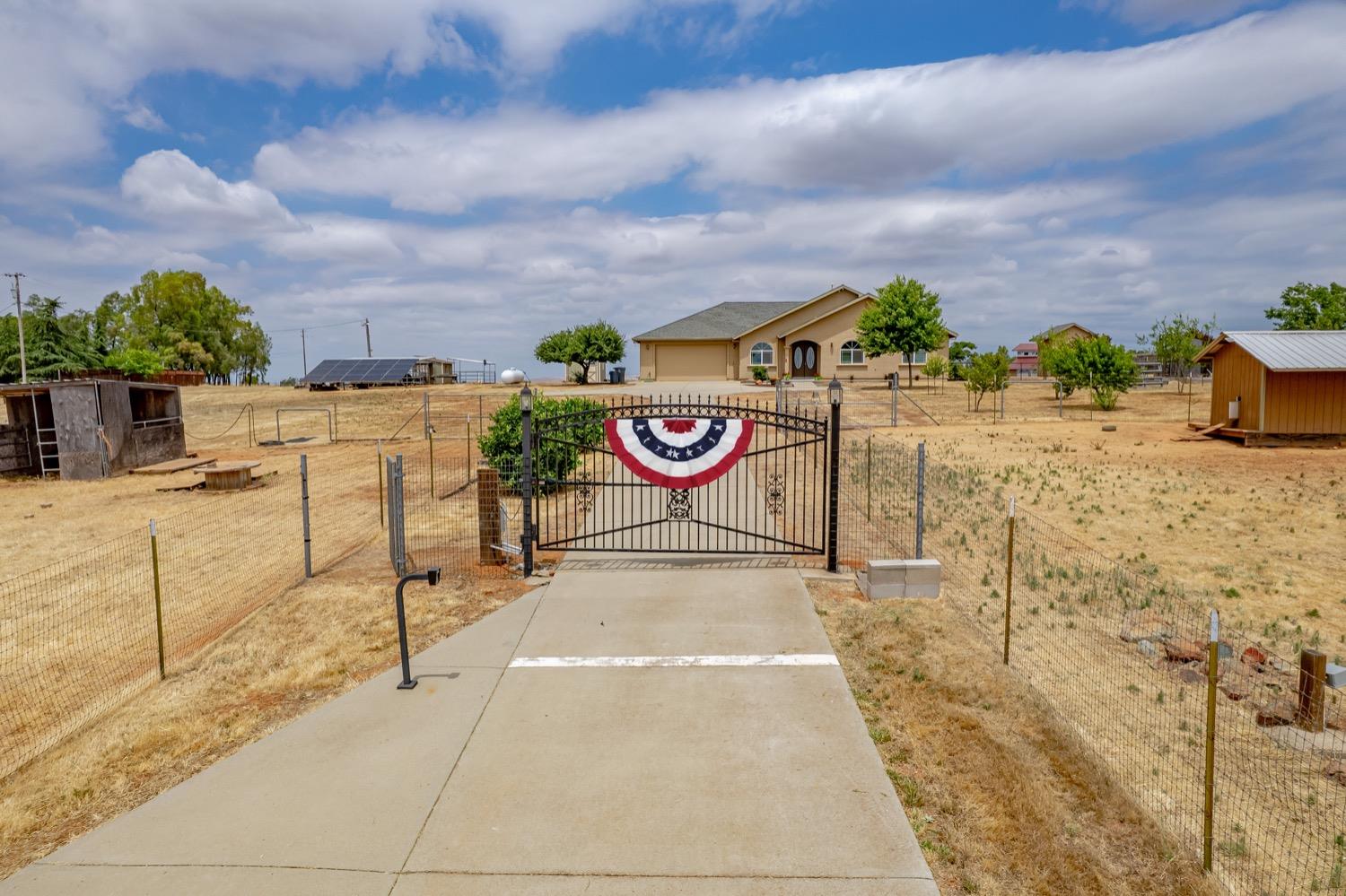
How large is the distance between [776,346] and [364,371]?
2906 centimetres

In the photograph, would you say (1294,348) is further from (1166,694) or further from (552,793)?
(552,793)

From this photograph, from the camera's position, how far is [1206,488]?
58.0 feet

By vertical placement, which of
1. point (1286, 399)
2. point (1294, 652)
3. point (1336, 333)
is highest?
point (1336, 333)

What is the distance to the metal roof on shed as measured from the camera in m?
24.1

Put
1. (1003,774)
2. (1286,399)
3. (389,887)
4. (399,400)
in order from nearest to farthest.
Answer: (389,887), (1003,774), (1286,399), (399,400)

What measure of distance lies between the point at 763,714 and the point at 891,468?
14878 millimetres

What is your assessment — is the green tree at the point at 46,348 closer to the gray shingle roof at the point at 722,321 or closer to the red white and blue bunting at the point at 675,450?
the gray shingle roof at the point at 722,321

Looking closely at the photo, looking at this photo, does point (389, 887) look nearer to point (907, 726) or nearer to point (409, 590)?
point (907, 726)

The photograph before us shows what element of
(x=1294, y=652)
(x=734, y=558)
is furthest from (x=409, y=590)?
(x=1294, y=652)

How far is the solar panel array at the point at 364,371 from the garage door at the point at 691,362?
1833 cm

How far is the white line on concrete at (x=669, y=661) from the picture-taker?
7.01m

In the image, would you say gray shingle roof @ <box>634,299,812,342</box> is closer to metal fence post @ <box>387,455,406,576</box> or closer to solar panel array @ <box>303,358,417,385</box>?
solar panel array @ <box>303,358,417,385</box>

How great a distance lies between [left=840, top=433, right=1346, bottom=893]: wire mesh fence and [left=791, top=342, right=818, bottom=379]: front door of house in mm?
38414

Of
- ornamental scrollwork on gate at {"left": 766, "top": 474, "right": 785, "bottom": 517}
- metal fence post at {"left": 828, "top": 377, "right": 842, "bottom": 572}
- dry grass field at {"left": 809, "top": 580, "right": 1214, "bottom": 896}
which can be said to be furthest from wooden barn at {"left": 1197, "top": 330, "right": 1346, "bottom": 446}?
dry grass field at {"left": 809, "top": 580, "right": 1214, "bottom": 896}
